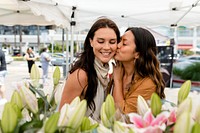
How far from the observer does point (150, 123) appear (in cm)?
60

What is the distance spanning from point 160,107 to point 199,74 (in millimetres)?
5945

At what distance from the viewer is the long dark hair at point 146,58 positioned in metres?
1.23

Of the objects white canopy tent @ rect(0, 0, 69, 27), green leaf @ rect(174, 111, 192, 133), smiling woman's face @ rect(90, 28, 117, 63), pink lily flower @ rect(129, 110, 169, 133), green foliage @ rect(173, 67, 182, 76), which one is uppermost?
white canopy tent @ rect(0, 0, 69, 27)

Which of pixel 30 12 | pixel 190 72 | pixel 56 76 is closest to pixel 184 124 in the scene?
pixel 56 76

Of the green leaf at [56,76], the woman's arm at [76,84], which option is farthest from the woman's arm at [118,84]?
the green leaf at [56,76]

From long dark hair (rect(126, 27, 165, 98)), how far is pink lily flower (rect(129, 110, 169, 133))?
2.06 ft

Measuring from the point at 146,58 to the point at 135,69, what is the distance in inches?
2.7

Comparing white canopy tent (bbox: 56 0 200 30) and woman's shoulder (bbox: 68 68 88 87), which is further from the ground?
white canopy tent (bbox: 56 0 200 30)

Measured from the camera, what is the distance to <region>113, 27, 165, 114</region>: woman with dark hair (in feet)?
3.97

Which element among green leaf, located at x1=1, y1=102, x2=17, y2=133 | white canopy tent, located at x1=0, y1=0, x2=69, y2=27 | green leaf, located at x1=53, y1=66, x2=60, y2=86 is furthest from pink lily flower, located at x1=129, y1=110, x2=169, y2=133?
white canopy tent, located at x1=0, y1=0, x2=69, y2=27

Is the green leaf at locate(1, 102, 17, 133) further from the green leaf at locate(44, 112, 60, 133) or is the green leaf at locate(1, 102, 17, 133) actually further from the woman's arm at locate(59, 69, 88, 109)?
the woman's arm at locate(59, 69, 88, 109)

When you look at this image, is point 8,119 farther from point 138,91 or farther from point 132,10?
point 132,10

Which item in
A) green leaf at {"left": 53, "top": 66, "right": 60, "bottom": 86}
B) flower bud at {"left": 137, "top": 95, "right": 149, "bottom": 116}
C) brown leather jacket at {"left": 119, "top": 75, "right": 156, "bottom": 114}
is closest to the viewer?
flower bud at {"left": 137, "top": 95, "right": 149, "bottom": 116}

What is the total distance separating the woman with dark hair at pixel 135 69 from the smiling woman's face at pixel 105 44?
0.10 ft
